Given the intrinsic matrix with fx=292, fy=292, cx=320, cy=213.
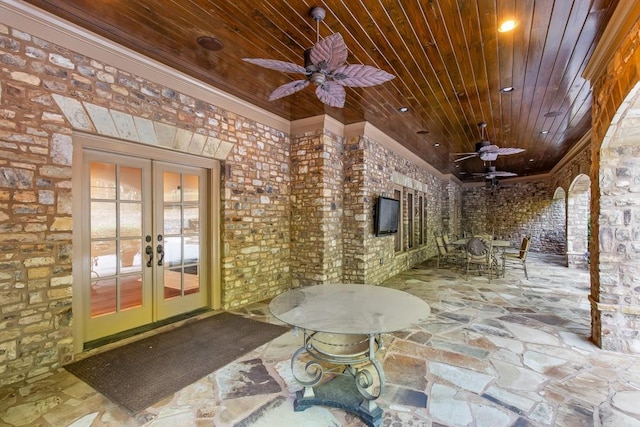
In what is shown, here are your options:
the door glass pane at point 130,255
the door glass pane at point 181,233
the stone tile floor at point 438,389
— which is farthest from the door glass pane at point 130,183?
the stone tile floor at point 438,389

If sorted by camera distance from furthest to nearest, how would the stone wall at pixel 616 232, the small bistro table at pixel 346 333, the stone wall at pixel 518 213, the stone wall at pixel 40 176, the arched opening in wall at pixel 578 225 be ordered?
the stone wall at pixel 518 213, the arched opening in wall at pixel 578 225, the stone wall at pixel 616 232, the stone wall at pixel 40 176, the small bistro table at pixel 346 333

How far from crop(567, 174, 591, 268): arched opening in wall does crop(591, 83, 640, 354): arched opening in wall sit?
536 cm

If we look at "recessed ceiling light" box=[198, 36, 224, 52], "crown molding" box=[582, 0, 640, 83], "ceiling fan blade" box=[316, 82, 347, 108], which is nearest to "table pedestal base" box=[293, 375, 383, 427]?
"ceiling fan blade" box=[316, 82, 347, 108]

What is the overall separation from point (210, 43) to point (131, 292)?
2678mm

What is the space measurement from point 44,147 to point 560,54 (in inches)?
185

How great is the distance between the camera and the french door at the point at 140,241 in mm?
2871

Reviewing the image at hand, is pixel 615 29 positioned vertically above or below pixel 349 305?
above

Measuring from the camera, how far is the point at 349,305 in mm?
2188

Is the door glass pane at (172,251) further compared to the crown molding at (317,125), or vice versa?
the crown molding at (317,125)

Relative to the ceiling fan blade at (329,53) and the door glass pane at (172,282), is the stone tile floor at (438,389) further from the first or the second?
the ceiling fan blade at (329,53)

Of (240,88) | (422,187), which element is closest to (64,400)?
(240,88)

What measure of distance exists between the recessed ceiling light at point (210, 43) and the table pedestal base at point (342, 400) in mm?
3001

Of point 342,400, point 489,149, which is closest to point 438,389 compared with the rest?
point 342,400

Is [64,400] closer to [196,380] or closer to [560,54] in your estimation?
[196,380]
